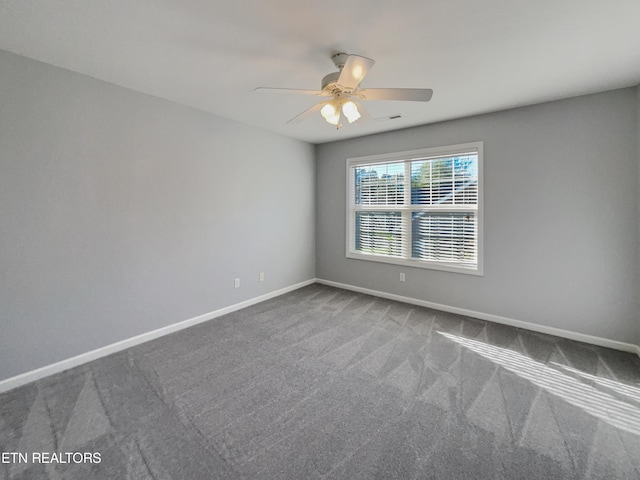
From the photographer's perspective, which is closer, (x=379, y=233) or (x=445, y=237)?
(x=445, y=237)

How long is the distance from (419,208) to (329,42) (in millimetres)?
2586

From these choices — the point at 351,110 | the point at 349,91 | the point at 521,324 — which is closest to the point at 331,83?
the point at 349,91

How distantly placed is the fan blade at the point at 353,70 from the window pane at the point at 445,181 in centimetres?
228

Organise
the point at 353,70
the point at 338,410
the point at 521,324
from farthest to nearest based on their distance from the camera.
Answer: the point at 521,324 → the point at 338,410 → the point at 353,70

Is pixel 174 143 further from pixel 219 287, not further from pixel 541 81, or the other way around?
pixel 541 81

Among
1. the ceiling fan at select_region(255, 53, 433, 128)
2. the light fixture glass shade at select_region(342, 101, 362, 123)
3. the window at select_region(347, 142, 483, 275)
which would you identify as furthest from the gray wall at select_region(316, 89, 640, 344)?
the light fixture glass shade at select_region(342, 101, 362, 123)

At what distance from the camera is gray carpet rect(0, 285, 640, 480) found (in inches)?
57.2

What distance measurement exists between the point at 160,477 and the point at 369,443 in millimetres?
1105

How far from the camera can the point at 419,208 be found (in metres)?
3.90

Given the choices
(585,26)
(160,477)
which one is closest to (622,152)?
(585,26)

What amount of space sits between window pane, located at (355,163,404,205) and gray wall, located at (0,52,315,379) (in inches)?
65.8

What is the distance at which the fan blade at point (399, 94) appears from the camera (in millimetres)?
1850

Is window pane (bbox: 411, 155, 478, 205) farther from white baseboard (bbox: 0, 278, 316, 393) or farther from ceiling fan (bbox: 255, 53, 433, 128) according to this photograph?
white baseboard (bbox: 0, 278, 316, 393)

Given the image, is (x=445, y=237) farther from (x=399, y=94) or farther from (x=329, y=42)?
(x=329, y=42)
